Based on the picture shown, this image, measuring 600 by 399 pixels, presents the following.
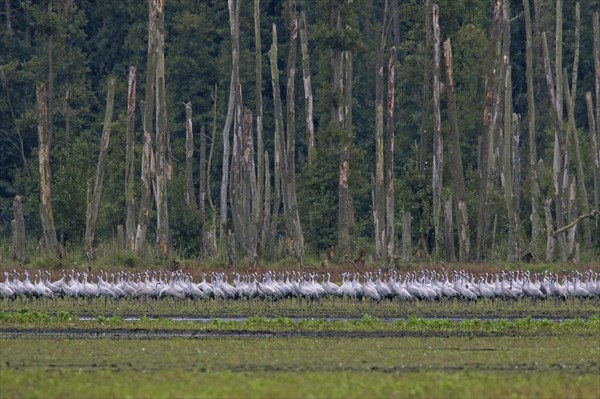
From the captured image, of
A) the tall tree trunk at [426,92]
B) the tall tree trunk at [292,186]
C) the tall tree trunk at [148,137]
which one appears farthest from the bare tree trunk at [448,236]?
the tall tree trunk at [148,137]

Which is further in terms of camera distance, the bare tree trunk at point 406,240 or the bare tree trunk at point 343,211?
the bare tree trunk at point 343,211

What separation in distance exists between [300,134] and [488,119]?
75.6ft

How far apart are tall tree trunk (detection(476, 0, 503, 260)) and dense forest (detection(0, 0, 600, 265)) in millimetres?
79

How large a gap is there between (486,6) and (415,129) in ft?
29.7

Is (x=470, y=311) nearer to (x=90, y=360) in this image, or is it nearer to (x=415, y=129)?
(x=90, y=360)

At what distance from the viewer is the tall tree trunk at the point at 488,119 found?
166 feet

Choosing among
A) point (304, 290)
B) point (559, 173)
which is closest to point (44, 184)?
point (304, 290)

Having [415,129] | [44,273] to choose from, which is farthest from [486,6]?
[44,273]

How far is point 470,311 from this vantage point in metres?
35.2

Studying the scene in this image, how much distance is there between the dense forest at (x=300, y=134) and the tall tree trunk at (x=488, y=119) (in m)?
0.08

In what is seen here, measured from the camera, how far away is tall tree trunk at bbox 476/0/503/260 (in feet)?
166

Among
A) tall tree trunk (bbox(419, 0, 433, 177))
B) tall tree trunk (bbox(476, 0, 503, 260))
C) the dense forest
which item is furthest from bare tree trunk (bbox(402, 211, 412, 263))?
tall tree trunk (bbox(419, 0, 433, 177))

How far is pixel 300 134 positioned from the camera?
7288 centimetres

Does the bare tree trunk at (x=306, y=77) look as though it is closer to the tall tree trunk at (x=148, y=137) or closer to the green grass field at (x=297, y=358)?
the tall tree trunk at (x=148, y=137)
